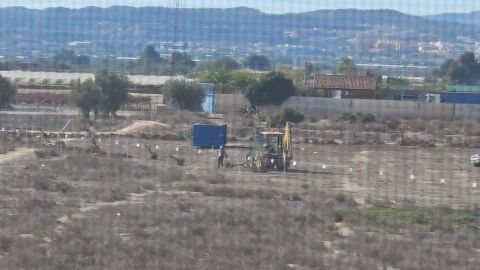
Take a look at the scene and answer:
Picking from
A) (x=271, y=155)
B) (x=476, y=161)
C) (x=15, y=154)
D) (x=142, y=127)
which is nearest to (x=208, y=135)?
(x=142, y=127)

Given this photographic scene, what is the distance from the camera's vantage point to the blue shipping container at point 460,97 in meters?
56.2

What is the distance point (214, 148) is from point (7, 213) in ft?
59.8

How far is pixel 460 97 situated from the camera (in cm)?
5675

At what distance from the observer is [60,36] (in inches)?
2987

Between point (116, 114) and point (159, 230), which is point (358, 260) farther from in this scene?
point (116, 114)

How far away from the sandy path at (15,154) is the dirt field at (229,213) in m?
0.04

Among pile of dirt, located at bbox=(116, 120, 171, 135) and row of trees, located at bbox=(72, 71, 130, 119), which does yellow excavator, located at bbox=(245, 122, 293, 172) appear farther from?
row of trees, located at bbox=(72, 71, 130, 119)

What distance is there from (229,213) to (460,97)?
136 ft

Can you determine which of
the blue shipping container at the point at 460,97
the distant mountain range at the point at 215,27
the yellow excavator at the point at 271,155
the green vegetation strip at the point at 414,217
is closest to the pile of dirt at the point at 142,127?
the yellow excavator at the point at 271,155

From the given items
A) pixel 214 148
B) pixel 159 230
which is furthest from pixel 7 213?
pixel 214 148

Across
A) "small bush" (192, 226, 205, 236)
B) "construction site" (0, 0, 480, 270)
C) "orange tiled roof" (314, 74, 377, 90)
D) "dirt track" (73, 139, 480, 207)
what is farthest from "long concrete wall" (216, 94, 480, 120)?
"small bush" (192, 226, 205, 236)

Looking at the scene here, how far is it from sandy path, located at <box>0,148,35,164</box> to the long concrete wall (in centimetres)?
2176

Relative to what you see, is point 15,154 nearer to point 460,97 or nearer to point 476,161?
point 476,161

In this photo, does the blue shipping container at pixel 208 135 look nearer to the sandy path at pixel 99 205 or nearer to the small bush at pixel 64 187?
the sandy path at pixel 99 205
